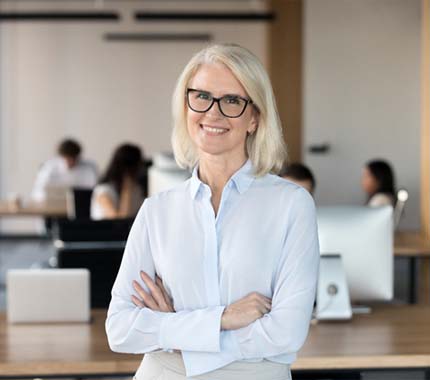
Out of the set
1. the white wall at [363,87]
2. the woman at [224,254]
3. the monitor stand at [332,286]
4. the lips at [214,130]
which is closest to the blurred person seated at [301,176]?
the monitor stand at [332,286]

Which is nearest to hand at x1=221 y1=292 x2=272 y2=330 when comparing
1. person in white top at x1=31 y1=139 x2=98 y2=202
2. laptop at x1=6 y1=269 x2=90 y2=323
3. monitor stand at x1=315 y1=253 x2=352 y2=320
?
laptop at x1=6 y1=269 x2=90 y2=323

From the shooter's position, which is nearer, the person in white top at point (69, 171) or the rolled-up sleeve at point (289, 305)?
the rolled-up sleeve at point (289, 305)

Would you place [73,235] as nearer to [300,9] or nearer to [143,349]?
[143,349]

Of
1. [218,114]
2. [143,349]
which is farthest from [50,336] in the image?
[218,114]

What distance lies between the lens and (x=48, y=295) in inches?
161

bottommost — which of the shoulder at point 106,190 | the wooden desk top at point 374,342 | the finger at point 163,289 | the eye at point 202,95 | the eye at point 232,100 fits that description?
the wooden desk top at point 374,342

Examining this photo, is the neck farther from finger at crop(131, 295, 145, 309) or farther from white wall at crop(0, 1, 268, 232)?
white wall at crop(0, 1, 268, 232)

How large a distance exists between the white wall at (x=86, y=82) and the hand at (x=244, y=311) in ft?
37.9

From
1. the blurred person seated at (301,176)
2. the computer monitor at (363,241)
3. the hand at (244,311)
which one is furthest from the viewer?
the blurred person seated at (301,176)

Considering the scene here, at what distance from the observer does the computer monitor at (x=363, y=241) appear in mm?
4352

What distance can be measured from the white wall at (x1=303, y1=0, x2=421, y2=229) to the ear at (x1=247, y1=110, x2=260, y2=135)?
9.01m

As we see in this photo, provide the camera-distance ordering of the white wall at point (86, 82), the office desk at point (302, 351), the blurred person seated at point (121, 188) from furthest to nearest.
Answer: the white wall at point (86, 82) < the blurred person seated at point (121, 188) < the office desk at point (302, 351)

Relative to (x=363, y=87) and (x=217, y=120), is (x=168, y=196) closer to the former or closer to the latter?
(x=217, y=120)

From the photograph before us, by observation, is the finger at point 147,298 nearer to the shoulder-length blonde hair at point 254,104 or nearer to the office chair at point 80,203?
the shoulder-length blonde hair at point 254,104
